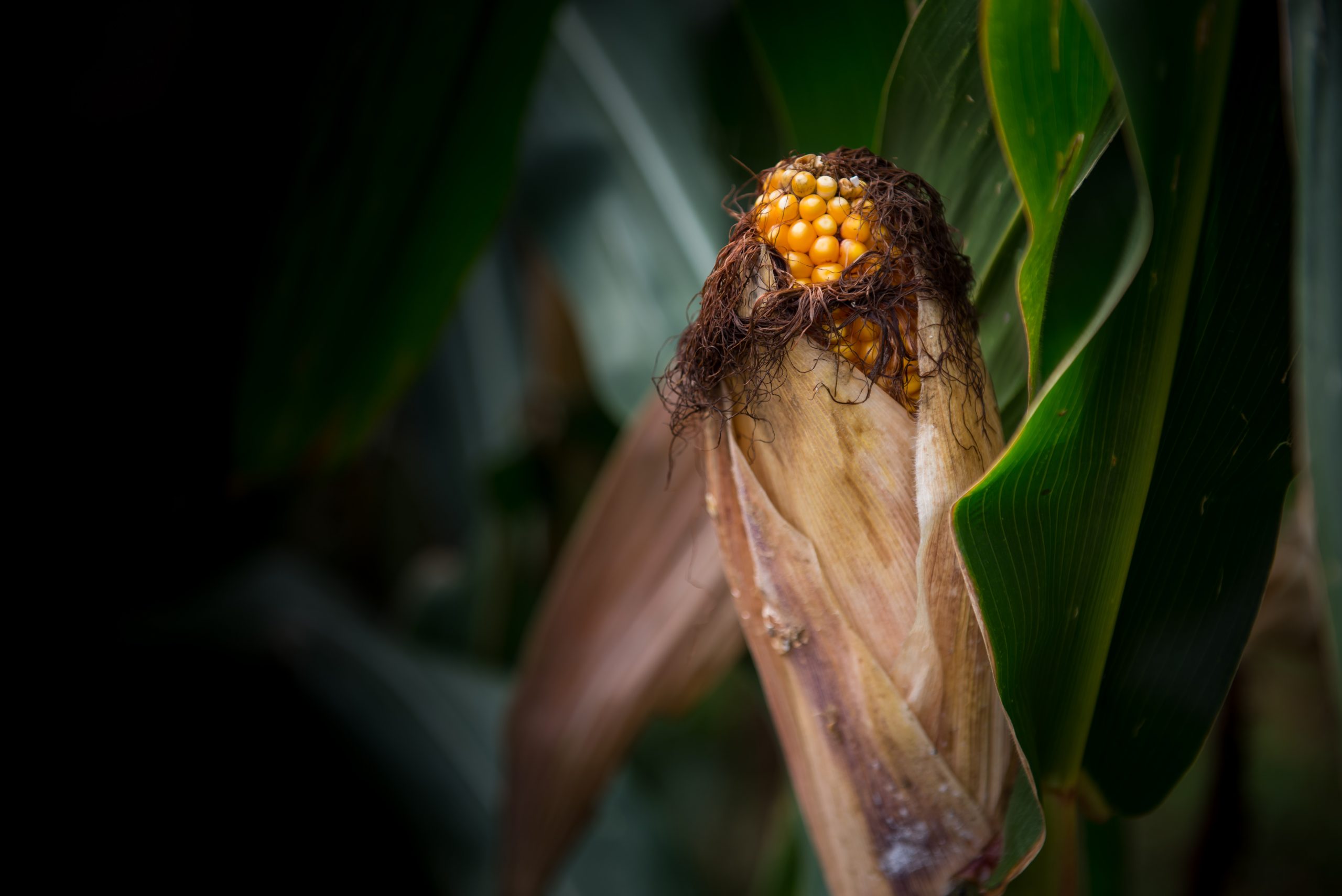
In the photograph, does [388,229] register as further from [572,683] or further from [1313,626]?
[1313,626]

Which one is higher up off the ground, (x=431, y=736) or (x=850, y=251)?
(x=850, y=251)

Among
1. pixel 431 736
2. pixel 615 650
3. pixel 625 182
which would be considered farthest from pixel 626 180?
pixel 431 736

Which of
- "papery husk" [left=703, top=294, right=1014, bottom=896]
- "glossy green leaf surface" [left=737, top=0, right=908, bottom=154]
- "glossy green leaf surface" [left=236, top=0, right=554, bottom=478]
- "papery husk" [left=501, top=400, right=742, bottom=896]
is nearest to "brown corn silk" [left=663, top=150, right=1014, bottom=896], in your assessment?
"papery husk" [left=703, top=294, right=1014, bottom=896]

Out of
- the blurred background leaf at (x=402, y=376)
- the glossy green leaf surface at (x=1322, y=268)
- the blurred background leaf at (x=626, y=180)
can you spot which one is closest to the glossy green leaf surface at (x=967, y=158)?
the blurred background leaf at (x=402, y=376)

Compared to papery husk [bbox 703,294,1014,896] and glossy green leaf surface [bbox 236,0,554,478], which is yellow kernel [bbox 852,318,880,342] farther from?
glossy green leaf surface [bbox 236,0,554,478]

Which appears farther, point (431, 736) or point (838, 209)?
point (431, 736)

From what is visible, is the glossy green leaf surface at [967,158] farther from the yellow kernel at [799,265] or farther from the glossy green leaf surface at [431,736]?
the glossy green leaf surface at [431,736]

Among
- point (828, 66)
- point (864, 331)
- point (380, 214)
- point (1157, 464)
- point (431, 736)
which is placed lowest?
point (431, 736)

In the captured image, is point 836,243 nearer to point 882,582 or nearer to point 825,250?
point 825,250
